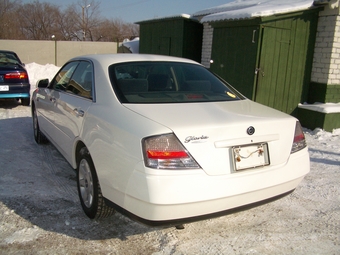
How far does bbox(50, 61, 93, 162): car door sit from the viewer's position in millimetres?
3375

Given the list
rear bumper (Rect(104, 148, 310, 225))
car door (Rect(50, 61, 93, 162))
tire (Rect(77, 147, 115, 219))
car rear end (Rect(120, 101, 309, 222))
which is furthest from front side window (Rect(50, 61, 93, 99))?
rear bumper (Rect(104, 148, 310, 225))

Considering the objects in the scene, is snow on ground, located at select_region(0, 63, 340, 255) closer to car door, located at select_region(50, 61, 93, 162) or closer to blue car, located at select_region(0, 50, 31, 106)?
car door, located at select_region(50, 61, 93, 162)

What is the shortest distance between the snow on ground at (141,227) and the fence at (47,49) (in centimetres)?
1934

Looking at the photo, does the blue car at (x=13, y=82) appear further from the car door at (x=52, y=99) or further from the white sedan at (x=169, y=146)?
the white sedan at (x=169, y=146)

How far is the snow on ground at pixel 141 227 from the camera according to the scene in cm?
281

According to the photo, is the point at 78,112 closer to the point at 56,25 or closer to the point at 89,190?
the point at 89,190

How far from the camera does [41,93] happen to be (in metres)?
5.10

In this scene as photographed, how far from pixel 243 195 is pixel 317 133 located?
5.05 metres

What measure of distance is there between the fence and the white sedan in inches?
796

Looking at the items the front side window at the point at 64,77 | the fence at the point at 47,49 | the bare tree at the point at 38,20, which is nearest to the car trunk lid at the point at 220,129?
the front side window at the point at 64,77

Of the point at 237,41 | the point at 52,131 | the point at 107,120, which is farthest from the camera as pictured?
the point at 237,41

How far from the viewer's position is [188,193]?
235 cm

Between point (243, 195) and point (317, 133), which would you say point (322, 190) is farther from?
point (317, 133)

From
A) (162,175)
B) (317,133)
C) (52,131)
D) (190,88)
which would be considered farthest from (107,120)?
(317,133)
